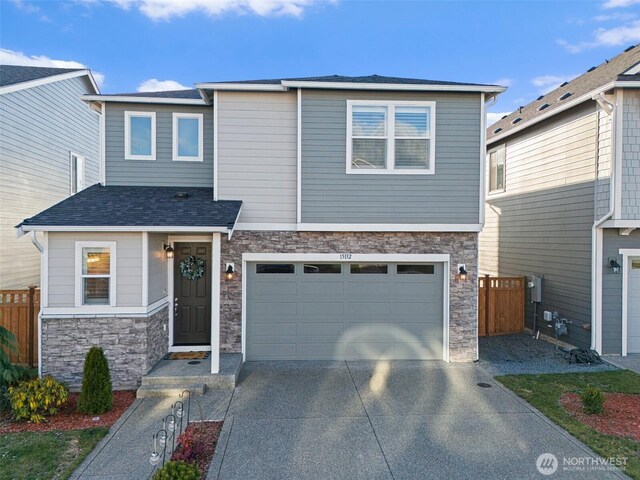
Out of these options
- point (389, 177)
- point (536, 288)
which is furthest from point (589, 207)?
point (389, 177)

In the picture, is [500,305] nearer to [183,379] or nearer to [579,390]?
[579,390]

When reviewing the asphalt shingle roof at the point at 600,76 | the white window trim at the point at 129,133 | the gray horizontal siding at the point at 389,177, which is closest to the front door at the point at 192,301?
the white window trim at the point at 129,133

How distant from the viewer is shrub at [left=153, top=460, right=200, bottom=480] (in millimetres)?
3824

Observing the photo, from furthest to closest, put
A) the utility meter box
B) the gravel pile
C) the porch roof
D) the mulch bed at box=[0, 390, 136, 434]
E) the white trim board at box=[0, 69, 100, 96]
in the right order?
the utility meter box, the white trim board at box=[0, 69, 100, 96], the gravel pile, the porch roof, the mulch bed at box=[0, 390, 136, 434]

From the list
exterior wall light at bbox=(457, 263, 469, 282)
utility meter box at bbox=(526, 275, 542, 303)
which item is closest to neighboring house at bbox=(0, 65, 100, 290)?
exterior wall light at bbox=(457, 263, 469, 282)

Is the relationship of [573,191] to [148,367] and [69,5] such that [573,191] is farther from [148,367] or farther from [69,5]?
[69,5]

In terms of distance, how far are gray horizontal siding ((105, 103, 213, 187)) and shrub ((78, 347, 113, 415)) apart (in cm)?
439

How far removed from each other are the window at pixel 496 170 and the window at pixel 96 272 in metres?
12.2

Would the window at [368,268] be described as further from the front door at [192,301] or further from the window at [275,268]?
the front door at [192,301]

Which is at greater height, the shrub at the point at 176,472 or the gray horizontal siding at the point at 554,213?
the gray horizontal siding at the point at 554,213

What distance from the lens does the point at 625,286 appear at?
888cm

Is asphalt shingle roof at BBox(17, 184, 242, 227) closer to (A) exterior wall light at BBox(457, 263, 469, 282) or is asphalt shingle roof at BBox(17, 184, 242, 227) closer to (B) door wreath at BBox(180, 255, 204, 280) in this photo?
(B) door wreath at BBox(180, 255, 204, 280)

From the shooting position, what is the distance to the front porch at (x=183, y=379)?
22.2 ft

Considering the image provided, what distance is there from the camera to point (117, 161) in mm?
8906
